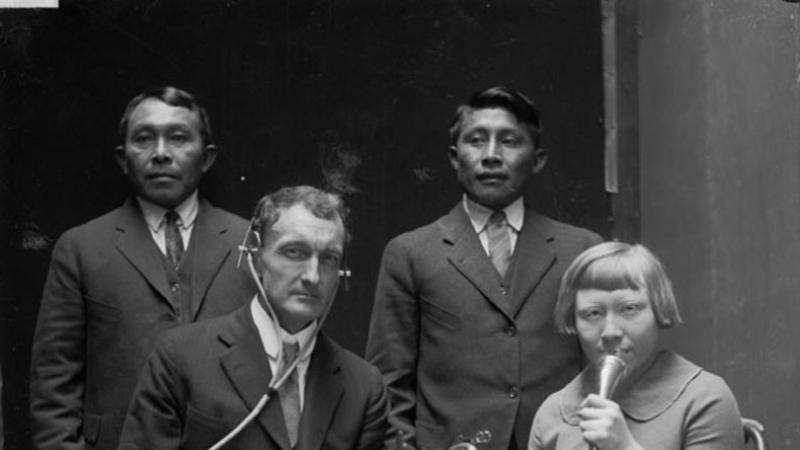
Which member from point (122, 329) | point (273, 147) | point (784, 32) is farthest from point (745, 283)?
point (122, 329)

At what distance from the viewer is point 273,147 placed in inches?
268

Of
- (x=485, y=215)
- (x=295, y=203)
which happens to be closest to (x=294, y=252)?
(x=295, y=203)

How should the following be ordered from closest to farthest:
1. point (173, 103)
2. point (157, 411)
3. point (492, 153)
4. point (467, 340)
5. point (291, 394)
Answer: point (157, 411)
point (291, 394)
point (467, 340)
point (492, 153)
point (173, 103)

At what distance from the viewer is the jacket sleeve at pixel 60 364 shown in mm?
6008

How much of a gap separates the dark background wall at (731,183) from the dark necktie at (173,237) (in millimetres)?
1620

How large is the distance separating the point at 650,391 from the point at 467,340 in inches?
42.4

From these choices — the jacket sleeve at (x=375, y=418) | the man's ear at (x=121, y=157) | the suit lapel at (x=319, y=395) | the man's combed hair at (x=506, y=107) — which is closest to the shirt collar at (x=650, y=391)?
the jacket sleeve at (x=375, y=418)

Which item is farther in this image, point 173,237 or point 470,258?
point 173,237

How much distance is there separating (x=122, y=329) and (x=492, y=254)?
1.16 metres

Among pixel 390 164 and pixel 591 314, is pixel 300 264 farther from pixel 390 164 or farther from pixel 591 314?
pixel 390 164

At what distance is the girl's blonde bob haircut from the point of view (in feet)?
16.5

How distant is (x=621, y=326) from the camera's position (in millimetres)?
5023

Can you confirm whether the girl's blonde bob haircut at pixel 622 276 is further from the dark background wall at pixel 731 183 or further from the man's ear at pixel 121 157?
the man's ear at pixel 121 157

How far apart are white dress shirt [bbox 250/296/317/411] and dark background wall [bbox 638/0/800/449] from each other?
6.18 feet
